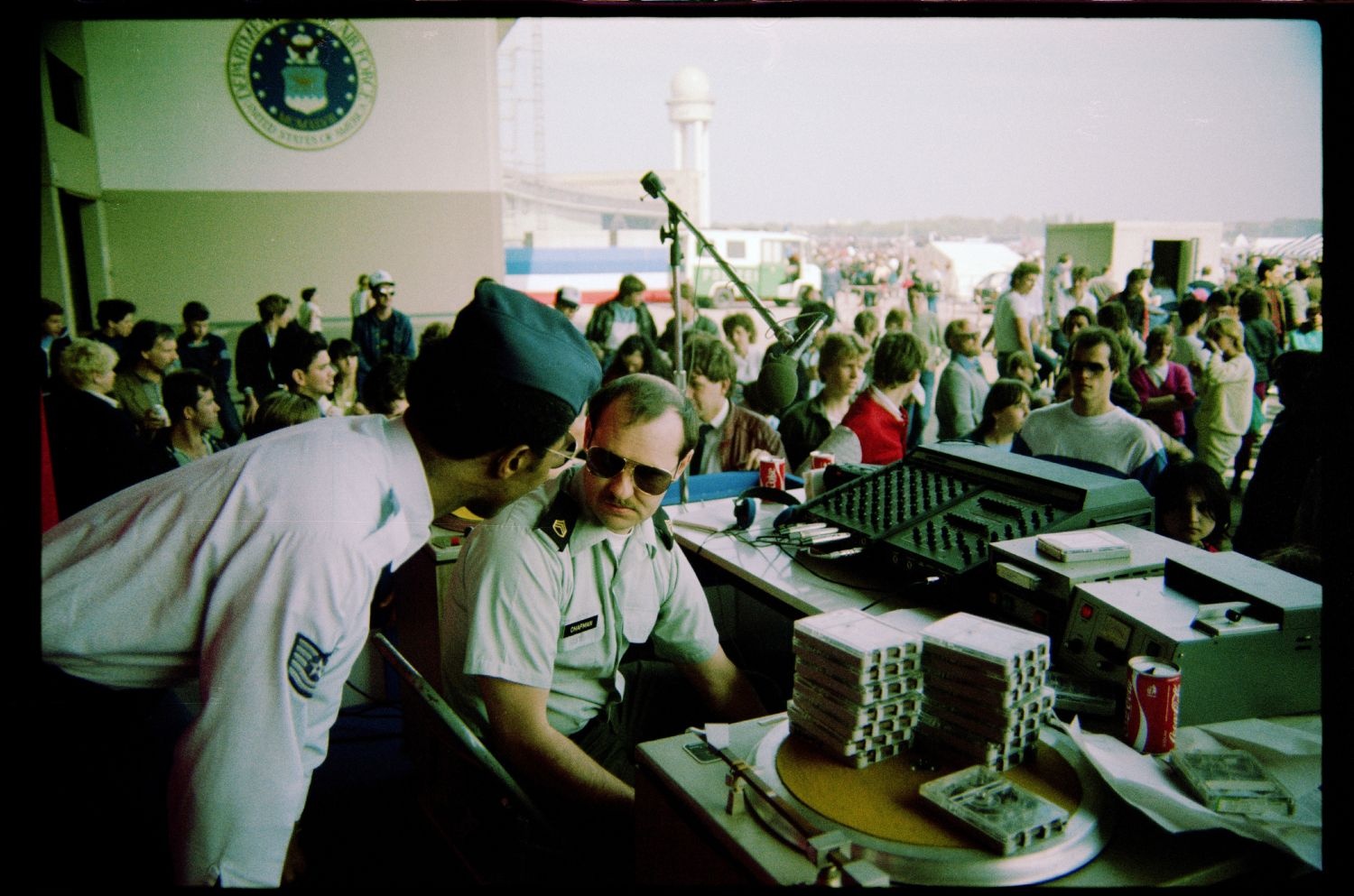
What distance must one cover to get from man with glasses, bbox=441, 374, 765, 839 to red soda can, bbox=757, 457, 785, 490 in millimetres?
1051

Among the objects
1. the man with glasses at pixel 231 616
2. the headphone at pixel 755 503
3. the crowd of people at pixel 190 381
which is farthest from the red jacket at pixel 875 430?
the man with glasses at pixel 231 616

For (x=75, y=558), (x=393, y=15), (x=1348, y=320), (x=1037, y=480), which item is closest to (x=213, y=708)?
(x=75, y=558)

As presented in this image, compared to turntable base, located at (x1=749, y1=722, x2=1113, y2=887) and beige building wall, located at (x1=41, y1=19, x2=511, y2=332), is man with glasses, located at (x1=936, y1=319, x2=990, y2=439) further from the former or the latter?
turntable base, located at (x1=749, y1=722, x2=1113, y2=887)

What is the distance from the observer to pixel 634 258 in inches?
428

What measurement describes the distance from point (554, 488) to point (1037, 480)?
3.63ft

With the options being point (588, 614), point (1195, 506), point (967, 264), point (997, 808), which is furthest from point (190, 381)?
point (967, 264)

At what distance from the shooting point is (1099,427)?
3.22 meters

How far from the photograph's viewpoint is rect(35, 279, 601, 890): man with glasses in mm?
1048

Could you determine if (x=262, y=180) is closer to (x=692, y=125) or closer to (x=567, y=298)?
(x=567, y=298)

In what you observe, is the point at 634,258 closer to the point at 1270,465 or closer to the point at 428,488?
the point at 1270,465

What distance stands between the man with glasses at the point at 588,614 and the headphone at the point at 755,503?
1.89ft

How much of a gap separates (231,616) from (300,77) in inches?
90.7

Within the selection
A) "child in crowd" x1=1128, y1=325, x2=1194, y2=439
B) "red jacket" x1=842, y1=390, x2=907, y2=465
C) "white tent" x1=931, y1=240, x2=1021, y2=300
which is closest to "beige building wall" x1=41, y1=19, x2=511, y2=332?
"red jacket" x1=842, y1=390, x2=907, y2=465

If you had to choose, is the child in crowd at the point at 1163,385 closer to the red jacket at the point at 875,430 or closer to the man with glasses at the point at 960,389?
the man with glasses at the point at 960,389
